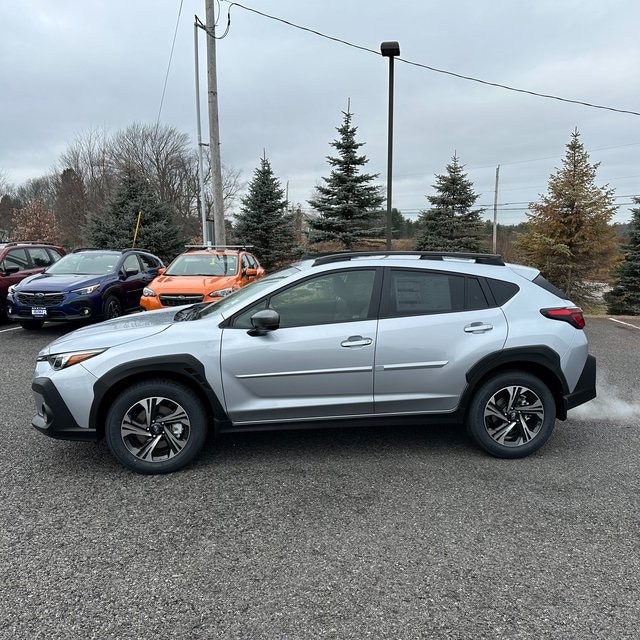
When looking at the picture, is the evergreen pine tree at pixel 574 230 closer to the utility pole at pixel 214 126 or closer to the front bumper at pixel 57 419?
the utility pole at pixel 214 126

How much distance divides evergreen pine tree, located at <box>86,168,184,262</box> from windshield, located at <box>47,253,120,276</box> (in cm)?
1275

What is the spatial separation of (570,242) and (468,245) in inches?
211

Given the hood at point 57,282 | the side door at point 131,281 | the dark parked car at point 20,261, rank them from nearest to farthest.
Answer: the hood at point 57,282 < the side door at point 131,281 < the dark parked car at point 20,261

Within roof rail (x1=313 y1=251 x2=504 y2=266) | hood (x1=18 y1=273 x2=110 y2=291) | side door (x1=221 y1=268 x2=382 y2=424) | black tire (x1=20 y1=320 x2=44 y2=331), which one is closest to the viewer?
side door (x1=221 y1=268 x2=382 y2=424)

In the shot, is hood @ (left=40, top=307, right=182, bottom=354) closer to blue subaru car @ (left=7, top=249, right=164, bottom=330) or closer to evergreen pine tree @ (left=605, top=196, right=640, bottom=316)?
blue subaru car @ (left=7, top=249, right=164, bottom=330)

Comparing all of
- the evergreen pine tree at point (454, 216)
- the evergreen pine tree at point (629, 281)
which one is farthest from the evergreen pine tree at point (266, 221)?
the evergreen pine tree at point (629, 281)

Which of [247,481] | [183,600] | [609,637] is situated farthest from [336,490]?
[609,637]

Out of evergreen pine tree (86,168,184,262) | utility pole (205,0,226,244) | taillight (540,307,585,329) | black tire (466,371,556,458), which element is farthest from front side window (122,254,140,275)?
evergreen pine tree (86,168,184,262)

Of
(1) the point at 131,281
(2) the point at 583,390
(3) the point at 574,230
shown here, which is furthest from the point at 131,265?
(3) the point at 574,230

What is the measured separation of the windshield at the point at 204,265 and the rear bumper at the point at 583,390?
696cm

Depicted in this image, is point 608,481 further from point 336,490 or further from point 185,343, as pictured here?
point 185,343

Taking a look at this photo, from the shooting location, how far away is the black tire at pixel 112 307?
9.14 meters

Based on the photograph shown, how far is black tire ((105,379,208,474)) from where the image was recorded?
347 cm

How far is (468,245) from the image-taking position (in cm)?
2416
